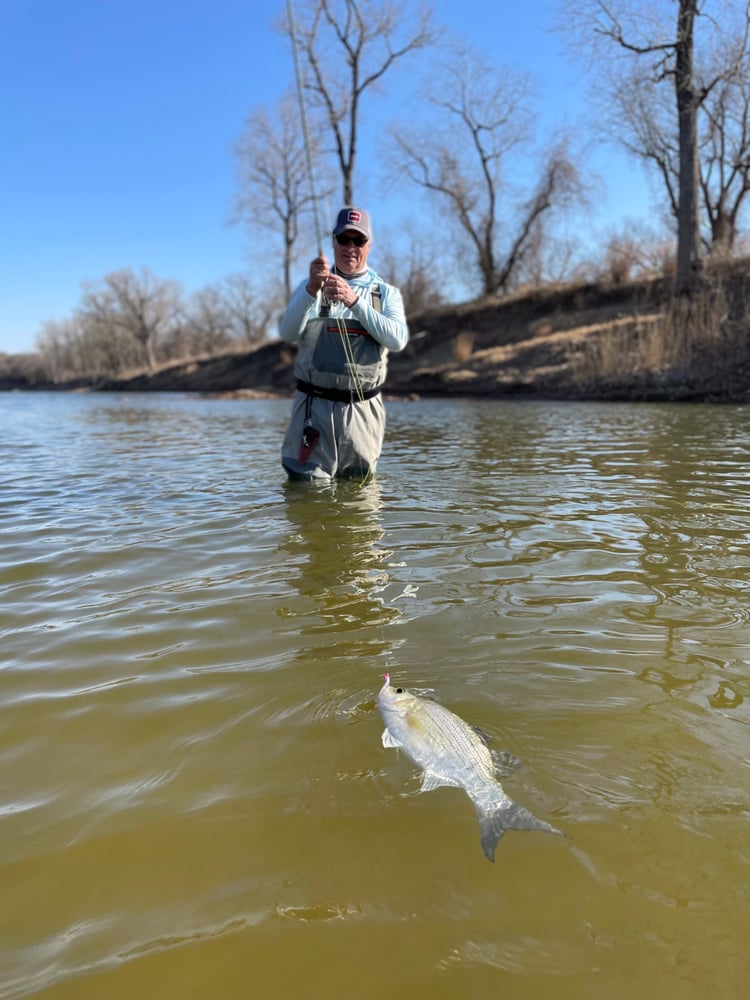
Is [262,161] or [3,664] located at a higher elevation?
[262,161]

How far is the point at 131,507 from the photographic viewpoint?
6137 mm

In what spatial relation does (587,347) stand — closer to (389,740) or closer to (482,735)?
(482,735)

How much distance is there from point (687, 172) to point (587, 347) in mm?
6497

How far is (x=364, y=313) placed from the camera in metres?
5.26

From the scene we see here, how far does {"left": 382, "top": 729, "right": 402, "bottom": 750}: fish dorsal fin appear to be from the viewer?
6.72ft

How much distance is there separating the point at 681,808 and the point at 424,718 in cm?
77

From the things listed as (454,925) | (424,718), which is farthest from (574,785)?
(454,925)

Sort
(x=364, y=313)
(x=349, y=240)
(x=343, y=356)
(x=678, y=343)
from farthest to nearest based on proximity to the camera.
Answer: (x=678, y=343) → (x=343, y=356) → (x=349, y=240) → (x=364, y=313)

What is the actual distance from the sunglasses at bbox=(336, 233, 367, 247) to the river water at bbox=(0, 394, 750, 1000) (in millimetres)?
2481

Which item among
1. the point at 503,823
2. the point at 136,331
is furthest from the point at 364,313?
the point at 136,331

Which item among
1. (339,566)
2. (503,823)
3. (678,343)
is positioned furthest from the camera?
(678,343)

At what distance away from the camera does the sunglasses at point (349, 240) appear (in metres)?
5.43

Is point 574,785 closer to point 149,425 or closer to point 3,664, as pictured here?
point 3,664

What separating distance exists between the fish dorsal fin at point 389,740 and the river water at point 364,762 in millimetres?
47
